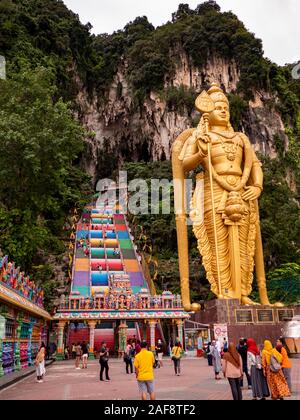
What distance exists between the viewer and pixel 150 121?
35.5 m

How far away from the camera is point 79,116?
3772cm

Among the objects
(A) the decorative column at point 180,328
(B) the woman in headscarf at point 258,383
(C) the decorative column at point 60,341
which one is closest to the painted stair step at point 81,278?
(C) the decorative column at point 60,341

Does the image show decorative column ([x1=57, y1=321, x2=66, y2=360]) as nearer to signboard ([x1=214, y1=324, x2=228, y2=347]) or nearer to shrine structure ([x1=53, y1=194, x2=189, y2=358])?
shrine structure ([x1=53, y1=194, x2=189, y2=358])

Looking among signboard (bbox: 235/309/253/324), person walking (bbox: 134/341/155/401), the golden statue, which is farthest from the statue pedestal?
person walking (bbox: 134/341/155/401)

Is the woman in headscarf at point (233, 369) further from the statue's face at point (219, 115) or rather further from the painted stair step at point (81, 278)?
the painted stair step at point (81, 278)

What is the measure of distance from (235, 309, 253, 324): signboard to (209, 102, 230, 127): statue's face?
20.1 feet

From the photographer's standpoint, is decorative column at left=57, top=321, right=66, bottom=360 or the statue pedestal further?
decorative column at left=57, top=321, right=66, bottom=360

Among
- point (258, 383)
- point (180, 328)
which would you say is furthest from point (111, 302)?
point (258, 383)

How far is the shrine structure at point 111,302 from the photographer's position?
14.4 meters

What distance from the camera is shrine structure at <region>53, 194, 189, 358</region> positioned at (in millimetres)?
14414

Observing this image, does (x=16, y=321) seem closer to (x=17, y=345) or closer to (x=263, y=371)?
(x=17, y=345)

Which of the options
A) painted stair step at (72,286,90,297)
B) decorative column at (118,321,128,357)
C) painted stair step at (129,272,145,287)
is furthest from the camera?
painted stair step at (129,272,145,287)

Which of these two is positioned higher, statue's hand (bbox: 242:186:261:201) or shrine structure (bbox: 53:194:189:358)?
statue's hand (bbox: 242:186:261:201)
